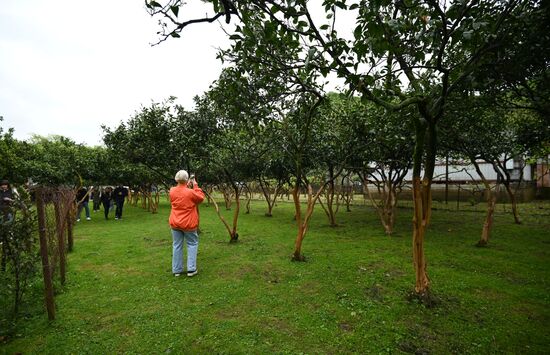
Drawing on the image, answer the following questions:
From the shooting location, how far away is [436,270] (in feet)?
21.6

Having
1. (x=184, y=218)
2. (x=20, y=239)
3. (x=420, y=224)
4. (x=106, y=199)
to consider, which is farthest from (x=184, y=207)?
(x=106, y=199)

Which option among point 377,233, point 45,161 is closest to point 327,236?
point 377,233

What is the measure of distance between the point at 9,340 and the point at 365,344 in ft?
14.2

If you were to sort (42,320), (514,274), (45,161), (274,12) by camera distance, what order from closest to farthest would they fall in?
(274,12) < (42,320) < (514,274) < (45,161)

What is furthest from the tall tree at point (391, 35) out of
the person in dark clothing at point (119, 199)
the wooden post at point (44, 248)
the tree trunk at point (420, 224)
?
the person in dark clothing at point (119, 199)

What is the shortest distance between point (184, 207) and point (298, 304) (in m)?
2.85

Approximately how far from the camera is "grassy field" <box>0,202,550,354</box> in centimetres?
379

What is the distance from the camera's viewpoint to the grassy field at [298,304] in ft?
12.4

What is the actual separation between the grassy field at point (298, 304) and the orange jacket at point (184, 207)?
1.07 m

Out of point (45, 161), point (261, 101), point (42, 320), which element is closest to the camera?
point (42, 320)

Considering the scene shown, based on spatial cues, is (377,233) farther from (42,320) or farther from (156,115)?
(42,320)

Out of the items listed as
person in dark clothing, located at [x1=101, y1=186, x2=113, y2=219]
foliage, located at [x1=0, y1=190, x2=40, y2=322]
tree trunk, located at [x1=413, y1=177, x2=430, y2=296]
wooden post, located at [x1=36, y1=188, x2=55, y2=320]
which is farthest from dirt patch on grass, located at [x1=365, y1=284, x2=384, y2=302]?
person in dark clothing, located at [x1=101, y1=186, x2=113, y2=219]

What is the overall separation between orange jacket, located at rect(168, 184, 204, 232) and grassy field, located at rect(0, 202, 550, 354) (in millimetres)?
1067

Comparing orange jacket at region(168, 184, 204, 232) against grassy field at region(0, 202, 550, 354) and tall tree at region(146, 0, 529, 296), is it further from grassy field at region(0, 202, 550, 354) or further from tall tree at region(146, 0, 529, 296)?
tall tree at region(146, 0, 529, 296)
